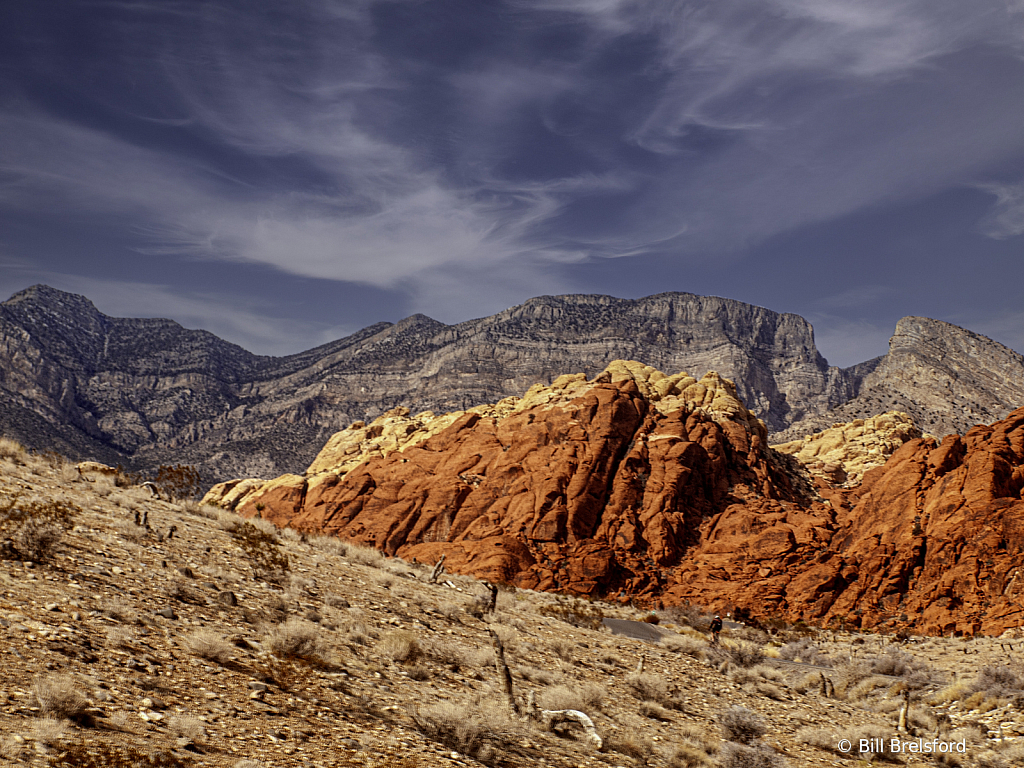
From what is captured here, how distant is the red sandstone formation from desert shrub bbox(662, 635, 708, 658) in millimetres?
21164

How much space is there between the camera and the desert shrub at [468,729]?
A: 8.96 meters

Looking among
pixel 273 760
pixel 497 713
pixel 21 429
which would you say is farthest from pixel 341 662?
pixel 21 429

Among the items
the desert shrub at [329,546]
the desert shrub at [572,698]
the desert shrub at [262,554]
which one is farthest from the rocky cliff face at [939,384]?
the desert shrub at [262,554]

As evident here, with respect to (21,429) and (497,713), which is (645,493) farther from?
(21,429)

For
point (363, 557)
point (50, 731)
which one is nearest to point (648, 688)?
point (363, 557)

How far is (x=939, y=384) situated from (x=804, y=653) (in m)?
147

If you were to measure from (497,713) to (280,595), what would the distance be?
5.46 m

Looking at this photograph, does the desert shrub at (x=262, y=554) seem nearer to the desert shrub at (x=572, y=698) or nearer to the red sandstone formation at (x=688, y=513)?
the desert shrub at (x=572, y=698)

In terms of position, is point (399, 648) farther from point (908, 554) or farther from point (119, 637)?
point (908, 554)

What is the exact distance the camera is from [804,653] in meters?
28.3

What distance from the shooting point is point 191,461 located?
161 meters

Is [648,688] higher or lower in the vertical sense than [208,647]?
lower

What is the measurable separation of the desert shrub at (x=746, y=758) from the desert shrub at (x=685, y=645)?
9554 mm

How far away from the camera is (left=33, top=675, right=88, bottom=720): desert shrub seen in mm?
6395
